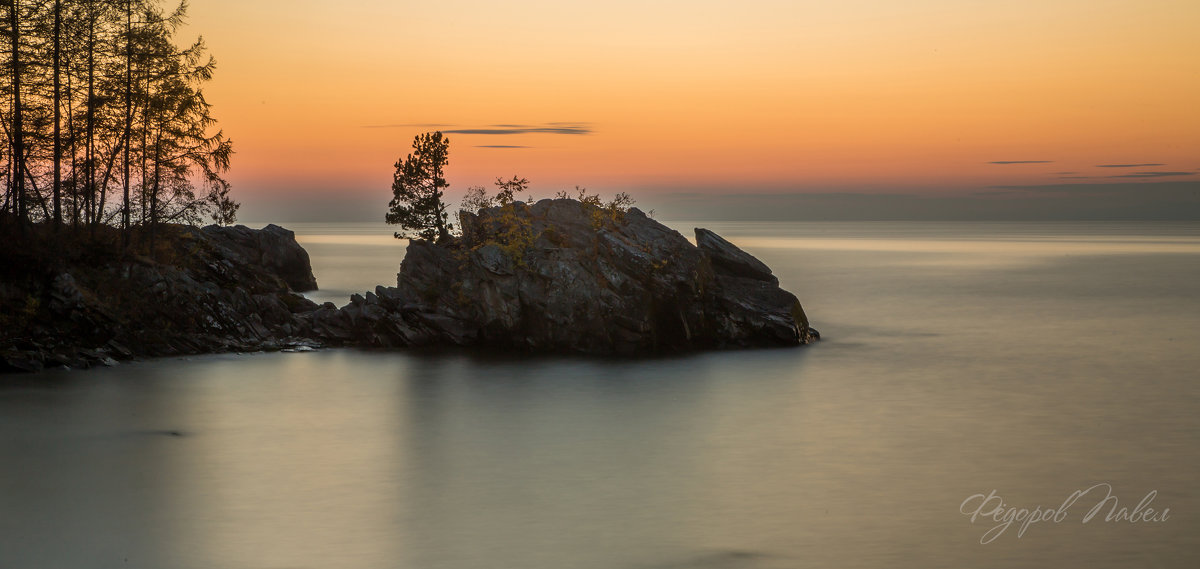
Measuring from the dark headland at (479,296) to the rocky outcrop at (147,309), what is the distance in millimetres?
47

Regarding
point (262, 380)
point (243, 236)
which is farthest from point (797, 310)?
point (243, 236)

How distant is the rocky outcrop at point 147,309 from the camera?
2956cm

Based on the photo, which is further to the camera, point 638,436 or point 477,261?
point 477,261

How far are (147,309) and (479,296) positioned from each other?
415 inches

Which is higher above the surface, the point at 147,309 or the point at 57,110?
the point at 57,110

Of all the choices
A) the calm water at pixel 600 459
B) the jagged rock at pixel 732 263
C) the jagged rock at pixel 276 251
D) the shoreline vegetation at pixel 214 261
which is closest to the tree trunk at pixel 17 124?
the shoreline vegetation at pixel 214 261

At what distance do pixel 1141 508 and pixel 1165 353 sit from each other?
23.3m

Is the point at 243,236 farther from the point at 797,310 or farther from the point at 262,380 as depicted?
the point at 797,310

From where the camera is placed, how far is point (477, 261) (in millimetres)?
33656

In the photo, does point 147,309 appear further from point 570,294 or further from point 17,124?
point 570,294

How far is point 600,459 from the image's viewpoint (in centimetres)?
1966

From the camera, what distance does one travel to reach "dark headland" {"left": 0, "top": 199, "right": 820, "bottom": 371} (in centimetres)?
3142

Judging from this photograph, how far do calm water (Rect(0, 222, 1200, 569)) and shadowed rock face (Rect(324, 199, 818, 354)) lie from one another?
5.58 ft

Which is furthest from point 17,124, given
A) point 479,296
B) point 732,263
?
point 732,263
